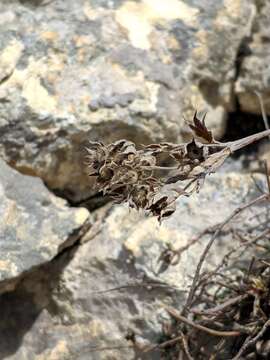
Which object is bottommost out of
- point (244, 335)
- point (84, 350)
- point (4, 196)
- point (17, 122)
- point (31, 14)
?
point (84, 350)

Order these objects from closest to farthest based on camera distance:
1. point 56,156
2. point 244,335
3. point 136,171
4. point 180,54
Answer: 1. point 136,171
2. point 244,335
3. point 56,156
4. point 180,54

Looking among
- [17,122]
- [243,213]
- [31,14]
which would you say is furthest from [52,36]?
[243,213]

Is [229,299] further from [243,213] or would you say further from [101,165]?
[101,165]

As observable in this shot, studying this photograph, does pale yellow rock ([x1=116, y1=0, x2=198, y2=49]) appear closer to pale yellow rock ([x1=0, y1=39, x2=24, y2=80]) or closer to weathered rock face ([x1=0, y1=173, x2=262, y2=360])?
pale yellow rock ([x1=0, y1=39, x2=24, y2=80])

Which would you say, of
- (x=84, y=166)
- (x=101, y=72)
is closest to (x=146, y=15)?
(x=101, y=72)

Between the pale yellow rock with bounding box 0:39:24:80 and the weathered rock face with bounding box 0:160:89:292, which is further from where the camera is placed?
the pale yellow rock with bounding box 0:39:24:80

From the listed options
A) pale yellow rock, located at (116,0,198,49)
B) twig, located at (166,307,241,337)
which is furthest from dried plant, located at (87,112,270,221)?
pale yellow rock, located at (116,0,198,49)

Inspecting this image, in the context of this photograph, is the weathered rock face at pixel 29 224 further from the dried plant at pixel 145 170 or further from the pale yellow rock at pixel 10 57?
the dried plant at pixel 145 170

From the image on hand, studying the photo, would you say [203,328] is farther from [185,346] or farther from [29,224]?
[29,224]
